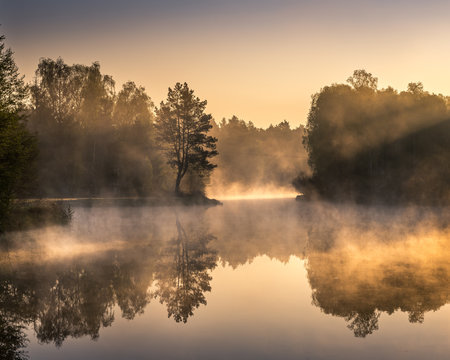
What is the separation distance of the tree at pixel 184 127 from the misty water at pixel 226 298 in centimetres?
4494

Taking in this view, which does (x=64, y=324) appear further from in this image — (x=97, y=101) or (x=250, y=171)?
(x=250, y=171)

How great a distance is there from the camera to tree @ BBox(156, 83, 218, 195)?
7194 centimetres

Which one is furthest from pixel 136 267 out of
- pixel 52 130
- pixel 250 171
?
pixel 250 171

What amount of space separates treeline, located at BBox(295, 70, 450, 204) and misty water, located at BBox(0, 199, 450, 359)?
3641 cm

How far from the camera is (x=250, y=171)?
181875mm

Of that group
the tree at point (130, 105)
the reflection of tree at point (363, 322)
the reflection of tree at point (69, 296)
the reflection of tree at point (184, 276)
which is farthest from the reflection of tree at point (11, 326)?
the tree at point (130, 105)

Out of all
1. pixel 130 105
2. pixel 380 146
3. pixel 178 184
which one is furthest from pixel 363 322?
pixel 130 105

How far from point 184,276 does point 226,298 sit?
12.0 ft

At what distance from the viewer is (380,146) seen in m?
65.9

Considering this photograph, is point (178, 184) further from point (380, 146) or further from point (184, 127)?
point (380, 146)

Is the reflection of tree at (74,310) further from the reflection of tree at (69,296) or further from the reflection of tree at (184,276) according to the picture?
the reflection of tree at (184,276)

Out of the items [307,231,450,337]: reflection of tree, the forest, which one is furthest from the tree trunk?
[307,231,450,337]: reflection of tree

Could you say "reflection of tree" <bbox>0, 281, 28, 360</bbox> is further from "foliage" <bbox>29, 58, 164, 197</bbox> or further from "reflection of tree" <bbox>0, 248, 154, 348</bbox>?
"foliage" <bbox>29, 58, 164, 197</bbox>

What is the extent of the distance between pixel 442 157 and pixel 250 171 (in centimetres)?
12282
